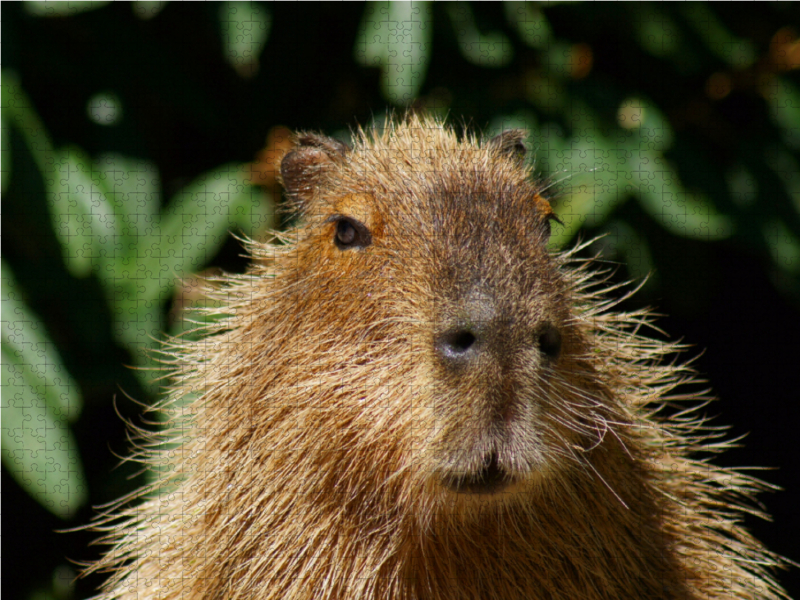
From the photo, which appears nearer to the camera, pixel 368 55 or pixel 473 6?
pixel 368 55

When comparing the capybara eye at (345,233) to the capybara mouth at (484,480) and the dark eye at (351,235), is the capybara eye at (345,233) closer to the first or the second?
the dark eye at (351,235)

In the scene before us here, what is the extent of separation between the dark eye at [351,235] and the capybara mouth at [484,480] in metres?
0.54

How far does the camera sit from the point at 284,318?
1730mm

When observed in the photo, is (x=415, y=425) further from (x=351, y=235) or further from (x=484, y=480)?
(x=351, y=235)

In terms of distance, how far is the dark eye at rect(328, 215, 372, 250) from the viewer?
65.1 inches

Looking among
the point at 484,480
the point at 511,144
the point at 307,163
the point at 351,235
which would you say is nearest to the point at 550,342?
the point at 484,480

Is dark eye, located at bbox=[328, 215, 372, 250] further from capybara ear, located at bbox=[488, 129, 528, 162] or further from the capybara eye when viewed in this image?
capybara ear, located at bbox=[488, 129, 528, 162]

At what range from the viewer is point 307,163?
2.01 m

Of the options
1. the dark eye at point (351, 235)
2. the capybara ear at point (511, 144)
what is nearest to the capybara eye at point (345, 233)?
the dark eye at point (351, 235)

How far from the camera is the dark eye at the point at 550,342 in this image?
4.71ft

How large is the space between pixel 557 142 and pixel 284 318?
4.16 feet

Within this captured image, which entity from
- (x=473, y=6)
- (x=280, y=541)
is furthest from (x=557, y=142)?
(x=280, y=541)

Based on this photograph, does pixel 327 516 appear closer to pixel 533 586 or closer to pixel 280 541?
pixel 280 541

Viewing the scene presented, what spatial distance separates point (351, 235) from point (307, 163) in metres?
0.42
